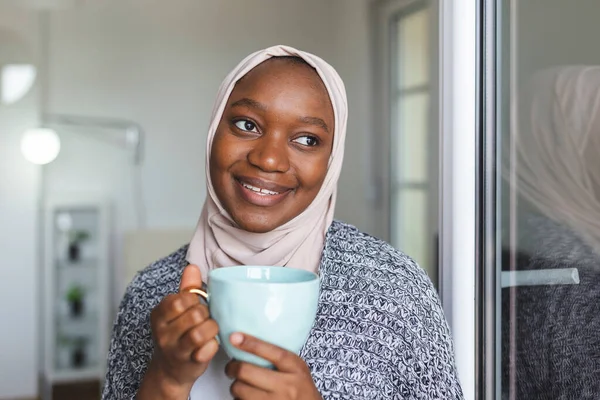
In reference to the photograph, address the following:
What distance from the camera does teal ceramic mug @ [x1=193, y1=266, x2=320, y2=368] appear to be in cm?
55

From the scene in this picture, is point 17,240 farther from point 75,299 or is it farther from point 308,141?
point 308,141

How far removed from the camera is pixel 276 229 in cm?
85

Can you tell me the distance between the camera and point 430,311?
84cm

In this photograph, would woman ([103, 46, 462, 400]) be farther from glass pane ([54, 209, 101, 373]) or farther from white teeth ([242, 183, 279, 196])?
glass pane ([54, 209, 101, 373])

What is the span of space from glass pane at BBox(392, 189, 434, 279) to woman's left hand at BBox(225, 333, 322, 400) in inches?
81.4

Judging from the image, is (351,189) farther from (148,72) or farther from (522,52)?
(522,52)

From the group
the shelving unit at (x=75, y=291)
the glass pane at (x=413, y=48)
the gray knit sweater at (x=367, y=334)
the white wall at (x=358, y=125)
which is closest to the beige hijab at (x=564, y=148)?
the gray knit sweater at (x=367, y=334)

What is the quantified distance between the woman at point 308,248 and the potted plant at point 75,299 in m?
2.22

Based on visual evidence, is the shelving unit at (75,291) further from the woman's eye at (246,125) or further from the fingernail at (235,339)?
the fingernail at (235,339)

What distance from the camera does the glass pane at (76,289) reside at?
299 cm

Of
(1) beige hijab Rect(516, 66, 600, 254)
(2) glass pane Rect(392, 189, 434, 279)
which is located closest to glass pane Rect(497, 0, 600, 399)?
(1) beige hijab Rect(516, 66, 600, 254)

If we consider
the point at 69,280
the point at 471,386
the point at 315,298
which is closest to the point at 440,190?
the point at 471,386

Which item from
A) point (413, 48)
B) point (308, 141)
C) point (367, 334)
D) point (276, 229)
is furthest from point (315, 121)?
point (413, 48)

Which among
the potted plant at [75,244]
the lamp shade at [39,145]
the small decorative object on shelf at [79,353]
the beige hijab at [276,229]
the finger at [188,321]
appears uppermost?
the lamp shade at [39,145]
